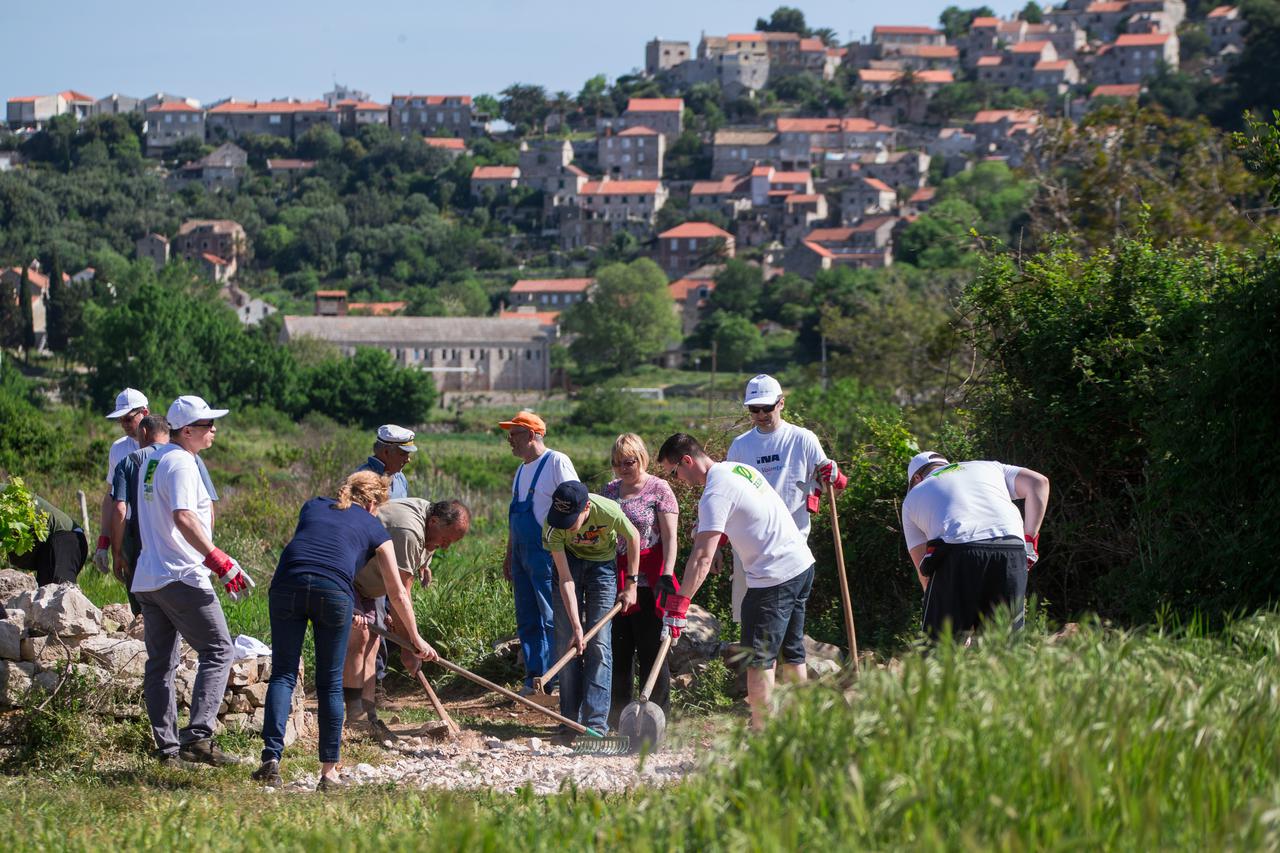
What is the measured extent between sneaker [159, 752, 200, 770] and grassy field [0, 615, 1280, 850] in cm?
129

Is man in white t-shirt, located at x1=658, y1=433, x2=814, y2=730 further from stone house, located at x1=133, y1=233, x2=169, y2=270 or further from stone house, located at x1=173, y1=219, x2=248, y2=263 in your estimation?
stone house, located at x1=133, y1=233, x2=169, y2=270

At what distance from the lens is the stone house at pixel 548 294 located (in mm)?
118000

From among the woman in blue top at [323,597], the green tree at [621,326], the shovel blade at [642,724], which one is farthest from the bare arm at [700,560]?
the green tree at [621,326]

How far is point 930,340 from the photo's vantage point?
2588cm

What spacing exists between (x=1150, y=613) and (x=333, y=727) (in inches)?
180

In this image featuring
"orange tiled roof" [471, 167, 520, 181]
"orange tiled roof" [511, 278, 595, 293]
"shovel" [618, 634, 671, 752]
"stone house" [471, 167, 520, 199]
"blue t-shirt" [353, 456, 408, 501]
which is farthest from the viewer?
"orange tiled roof" [471, 167, 520, 181]

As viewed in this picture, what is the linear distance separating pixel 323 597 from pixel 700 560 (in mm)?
1661

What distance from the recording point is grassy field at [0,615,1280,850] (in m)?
3.64

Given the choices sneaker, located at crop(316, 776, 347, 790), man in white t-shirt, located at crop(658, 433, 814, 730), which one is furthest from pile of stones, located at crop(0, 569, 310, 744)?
man in white t-shirt, located at crop(658, 433, 814, 730)

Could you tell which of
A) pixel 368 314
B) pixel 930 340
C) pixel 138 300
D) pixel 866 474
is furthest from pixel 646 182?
pixel 866 474

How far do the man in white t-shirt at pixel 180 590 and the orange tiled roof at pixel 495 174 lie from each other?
14494 centimetres

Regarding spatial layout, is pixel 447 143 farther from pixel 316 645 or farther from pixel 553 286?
pixel 316 645

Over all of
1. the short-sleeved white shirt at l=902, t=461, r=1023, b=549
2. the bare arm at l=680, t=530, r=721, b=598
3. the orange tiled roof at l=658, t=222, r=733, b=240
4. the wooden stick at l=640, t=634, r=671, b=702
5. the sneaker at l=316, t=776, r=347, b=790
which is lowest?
the orange tiled roof at l=658, t=222, r=733, b=240

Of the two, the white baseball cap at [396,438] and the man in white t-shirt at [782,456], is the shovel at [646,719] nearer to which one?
the man in white t-shirt at [782,456]
